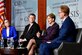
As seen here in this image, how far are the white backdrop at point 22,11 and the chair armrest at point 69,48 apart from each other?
310cm

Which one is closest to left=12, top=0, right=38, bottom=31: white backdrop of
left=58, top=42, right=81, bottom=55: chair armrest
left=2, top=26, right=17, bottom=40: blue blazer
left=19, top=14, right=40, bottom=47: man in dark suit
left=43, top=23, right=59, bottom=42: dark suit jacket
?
left=2, top=26, right=17, bottom=40: blue blazer

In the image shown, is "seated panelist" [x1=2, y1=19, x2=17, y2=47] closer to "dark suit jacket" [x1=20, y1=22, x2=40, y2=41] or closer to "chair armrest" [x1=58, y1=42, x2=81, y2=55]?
"dark suit jacket" [x1=20, y1=22, x2=40, y2=41]

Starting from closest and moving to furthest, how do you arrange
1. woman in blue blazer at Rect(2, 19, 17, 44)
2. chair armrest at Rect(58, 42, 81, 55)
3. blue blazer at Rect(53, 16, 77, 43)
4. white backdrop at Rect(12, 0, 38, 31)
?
chair armrest at Rect(58, 42, 81, 55) < blue blazer at Rect(53, 16, 77, 43) < woman in blue blazer at Rect(2, 19, 17, 44) < white backdrop at Rect(12, 0, 38, 31)

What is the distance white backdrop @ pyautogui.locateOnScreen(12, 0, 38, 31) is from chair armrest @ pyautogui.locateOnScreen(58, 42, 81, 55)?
310 cm

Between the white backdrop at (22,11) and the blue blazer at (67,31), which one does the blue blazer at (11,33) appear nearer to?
the white backdrop at (22,11)

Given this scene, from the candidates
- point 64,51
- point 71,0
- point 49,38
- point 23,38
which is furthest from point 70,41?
point 23,38

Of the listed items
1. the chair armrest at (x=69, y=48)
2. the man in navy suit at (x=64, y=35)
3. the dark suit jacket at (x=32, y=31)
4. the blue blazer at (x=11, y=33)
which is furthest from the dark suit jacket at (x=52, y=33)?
the blue blazer at (x=11, y=33)

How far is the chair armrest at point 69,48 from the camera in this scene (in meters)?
5.42

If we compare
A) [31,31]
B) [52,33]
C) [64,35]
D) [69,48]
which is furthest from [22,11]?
[69,48]

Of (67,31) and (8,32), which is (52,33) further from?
(8,32)

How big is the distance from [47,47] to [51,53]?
0.15 m

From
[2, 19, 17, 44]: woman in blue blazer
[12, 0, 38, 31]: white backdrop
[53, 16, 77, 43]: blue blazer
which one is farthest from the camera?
[12, 0, 38, 31]: white backdrop

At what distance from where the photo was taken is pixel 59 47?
5.43 metres

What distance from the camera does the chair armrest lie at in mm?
5418
